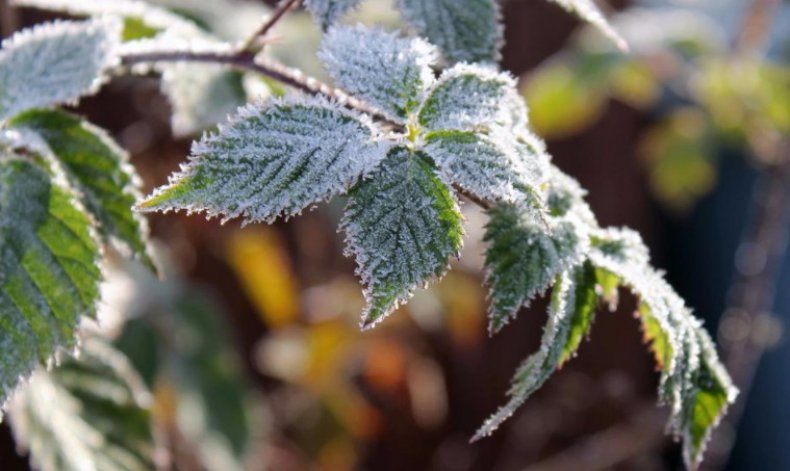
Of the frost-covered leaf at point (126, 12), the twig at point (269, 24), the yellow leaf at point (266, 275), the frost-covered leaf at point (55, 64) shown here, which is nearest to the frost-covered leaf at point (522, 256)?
the twig at point (269, 24)

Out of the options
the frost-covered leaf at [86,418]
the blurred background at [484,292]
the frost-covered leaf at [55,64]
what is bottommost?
the blurred background at [484,292]

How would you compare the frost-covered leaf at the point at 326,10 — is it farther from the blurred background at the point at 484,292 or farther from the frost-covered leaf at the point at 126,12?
the frost-covered leaf at the point at 126,12

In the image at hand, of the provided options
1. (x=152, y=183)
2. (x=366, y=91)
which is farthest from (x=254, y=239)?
(x=366, y=91)

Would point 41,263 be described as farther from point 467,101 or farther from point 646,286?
point 646,286

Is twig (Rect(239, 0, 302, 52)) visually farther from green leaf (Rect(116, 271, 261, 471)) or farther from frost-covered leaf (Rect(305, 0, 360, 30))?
green leaf (Rect(116, 271, 261, 471))

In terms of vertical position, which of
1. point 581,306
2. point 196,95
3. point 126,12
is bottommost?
point 581,306

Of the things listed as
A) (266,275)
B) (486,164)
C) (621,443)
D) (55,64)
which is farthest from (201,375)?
(486,164)

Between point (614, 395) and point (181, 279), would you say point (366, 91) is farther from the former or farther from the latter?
point (614, 395)

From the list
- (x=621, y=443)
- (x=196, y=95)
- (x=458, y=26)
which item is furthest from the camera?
(x=621, y=443)
